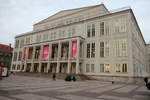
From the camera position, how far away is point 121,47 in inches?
1340

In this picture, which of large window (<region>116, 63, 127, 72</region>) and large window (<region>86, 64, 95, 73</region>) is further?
large window (<region>86, 64, 95, 73</region>)

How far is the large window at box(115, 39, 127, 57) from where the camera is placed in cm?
3346

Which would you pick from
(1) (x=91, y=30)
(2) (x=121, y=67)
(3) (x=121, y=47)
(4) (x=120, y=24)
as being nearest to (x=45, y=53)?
(1) (x=91, y=30)

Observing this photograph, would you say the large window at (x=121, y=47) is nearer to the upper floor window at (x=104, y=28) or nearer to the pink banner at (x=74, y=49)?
the upper floor window at (x=104, y=28)

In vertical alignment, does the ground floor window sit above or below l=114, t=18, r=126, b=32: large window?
below

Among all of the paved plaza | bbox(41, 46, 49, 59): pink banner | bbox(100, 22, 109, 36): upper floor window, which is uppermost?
bbox(100, 22, 109, 36): upper floor window

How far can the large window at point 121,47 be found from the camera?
33.5 m

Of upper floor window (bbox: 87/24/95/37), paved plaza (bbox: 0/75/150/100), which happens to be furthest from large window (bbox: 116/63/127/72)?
paved plaza (bbox: 0/75/150/100)

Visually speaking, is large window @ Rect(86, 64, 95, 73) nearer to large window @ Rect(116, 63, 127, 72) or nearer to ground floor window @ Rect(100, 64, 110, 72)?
ground floor window @ Rect(100, 64, 110, 72)

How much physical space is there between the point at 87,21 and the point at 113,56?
14.3 meters

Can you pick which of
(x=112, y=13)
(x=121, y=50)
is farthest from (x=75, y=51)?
(x=112, y=13)

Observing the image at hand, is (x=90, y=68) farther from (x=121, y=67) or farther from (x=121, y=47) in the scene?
(x=121, y=47)

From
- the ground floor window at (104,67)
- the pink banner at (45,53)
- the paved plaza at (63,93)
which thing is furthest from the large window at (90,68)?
the paved plaza at (63,93)

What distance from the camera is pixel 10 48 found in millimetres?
80750
